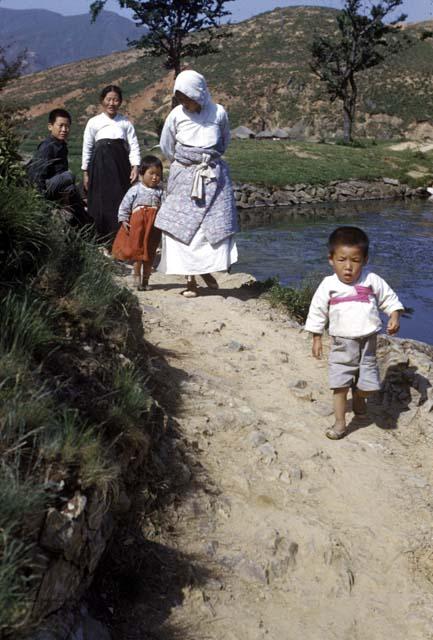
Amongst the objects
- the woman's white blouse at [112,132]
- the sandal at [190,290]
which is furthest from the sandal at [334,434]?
the woman's white blouse at [112,132]

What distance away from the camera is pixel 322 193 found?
81.2ft

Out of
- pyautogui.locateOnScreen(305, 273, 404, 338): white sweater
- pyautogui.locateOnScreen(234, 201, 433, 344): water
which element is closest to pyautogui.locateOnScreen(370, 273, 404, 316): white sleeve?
pyautogui.locateOnScreen(305, 273, 404, 338): white sweater

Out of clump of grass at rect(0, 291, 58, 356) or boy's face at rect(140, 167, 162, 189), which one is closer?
clump of grass at rect(0, 291, 58, 356)

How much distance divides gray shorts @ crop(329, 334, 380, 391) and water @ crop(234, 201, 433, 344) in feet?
14.6

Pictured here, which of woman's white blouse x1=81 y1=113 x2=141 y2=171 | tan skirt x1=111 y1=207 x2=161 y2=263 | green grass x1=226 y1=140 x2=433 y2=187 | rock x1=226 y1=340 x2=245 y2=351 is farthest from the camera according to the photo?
green grass x1=226 y1=140 x2=433 y2=187

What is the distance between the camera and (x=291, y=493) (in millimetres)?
3939

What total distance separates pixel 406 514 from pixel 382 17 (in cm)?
4208

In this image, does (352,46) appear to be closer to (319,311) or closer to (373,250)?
(373,250)

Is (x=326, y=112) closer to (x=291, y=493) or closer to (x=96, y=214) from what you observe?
(x=96, y=214)

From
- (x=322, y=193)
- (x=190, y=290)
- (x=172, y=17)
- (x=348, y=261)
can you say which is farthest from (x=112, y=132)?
(x=172, y=17)

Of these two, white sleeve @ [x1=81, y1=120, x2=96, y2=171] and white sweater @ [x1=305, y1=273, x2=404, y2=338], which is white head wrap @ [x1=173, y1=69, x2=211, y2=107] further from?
white sweater @ [x1=305, y1=273, x2=404, y2=338]

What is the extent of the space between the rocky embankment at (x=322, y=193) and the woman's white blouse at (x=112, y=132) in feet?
45.5

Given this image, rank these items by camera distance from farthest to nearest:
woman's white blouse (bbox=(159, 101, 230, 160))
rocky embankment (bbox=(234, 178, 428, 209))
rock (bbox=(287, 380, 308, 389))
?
rocky embankment (bbox=(234, 178, 428, 209))
woman's white blouse (bbox=(159, 101, 230, 160))
rock (bbox=(287, 380, 308, 389))

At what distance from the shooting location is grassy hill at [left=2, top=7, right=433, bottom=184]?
56.5 meters
